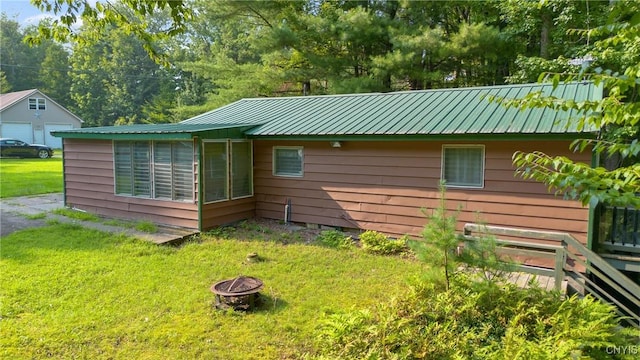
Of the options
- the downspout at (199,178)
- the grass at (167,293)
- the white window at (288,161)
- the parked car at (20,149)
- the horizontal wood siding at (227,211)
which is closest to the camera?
the grass at (167,293)

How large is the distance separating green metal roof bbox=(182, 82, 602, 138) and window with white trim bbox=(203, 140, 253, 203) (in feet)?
1.81

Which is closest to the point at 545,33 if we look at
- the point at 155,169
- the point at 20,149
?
the point at 155,169

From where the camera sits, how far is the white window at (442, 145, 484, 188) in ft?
23.5

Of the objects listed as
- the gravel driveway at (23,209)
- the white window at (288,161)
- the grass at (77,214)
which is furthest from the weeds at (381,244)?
the gravel driveway at (23,209)

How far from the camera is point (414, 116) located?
8.10 m

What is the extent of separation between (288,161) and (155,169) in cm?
282

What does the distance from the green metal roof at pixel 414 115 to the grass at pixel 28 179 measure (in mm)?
6556

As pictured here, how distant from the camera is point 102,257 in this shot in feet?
22.1

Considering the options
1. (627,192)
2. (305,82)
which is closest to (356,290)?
(627,192)

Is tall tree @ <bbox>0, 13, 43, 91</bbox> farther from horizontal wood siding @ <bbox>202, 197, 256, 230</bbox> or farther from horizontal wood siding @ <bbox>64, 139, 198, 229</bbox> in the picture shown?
horizontal wood siding @ <bbox>202, 197, 256, 230</bbox>

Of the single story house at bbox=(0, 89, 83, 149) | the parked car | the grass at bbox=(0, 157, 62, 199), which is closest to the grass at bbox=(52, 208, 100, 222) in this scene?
the grass at bbox=(0, 157, 62, 199)

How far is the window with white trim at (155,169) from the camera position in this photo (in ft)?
28.2

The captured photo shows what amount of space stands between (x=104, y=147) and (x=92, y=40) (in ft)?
17.2

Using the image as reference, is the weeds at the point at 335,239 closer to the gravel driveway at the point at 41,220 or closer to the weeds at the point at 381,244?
the weeds at the point at 381,244
